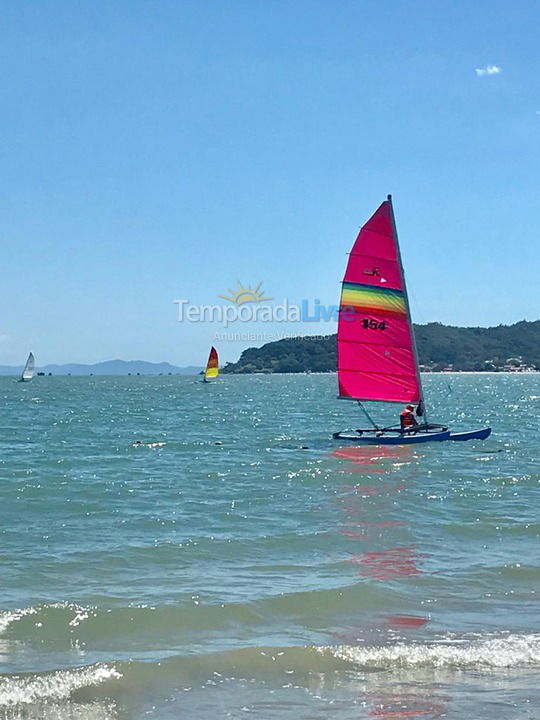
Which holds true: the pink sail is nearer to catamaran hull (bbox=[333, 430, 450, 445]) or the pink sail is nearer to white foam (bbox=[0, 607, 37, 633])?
catamaran hull (bbox=[333, 430, 450, 445])

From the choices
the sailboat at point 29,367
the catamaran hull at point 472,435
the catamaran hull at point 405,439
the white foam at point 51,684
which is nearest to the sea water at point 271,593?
the white foam at point 51,684

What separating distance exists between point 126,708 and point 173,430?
3888 centimetres

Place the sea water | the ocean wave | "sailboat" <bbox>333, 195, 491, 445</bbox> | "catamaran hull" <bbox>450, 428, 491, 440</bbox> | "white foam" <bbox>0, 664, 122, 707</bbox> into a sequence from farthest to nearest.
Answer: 1. "catamaran hull" <bbox>450, 428, 491, 440</bbox>
2. "sailboat" <bbox>333, 195, 491, 445</bbox>
3. the ocean wave
4. the sea water
5. "white foam" <bbox>0, 664, 122, 707</bbox>

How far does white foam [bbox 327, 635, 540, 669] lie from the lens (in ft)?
31.6

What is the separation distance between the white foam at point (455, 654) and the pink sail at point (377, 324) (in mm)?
24712

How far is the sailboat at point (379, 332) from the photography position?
3400 cm

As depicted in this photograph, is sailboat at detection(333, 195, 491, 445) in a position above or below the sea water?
above

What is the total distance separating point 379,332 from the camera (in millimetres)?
34719

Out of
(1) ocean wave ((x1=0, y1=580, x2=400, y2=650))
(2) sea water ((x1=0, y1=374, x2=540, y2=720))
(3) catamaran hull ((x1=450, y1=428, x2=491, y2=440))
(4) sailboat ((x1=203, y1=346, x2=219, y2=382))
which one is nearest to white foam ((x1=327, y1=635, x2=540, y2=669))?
(2) sea water ((x1=0, y1=374, x2=540, y2=720))

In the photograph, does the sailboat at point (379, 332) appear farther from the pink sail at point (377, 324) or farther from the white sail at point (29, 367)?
the white sail at point (29, 367)

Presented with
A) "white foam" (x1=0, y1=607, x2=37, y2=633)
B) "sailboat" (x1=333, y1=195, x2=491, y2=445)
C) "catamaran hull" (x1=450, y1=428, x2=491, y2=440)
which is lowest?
"white foam" (x1=0, y1=607, x2=37, y2=633)

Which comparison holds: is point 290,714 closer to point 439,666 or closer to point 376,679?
point 376,679

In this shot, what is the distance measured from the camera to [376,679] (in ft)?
30.5

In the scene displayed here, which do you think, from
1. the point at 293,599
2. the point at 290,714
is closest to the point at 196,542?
the point at 293,599
